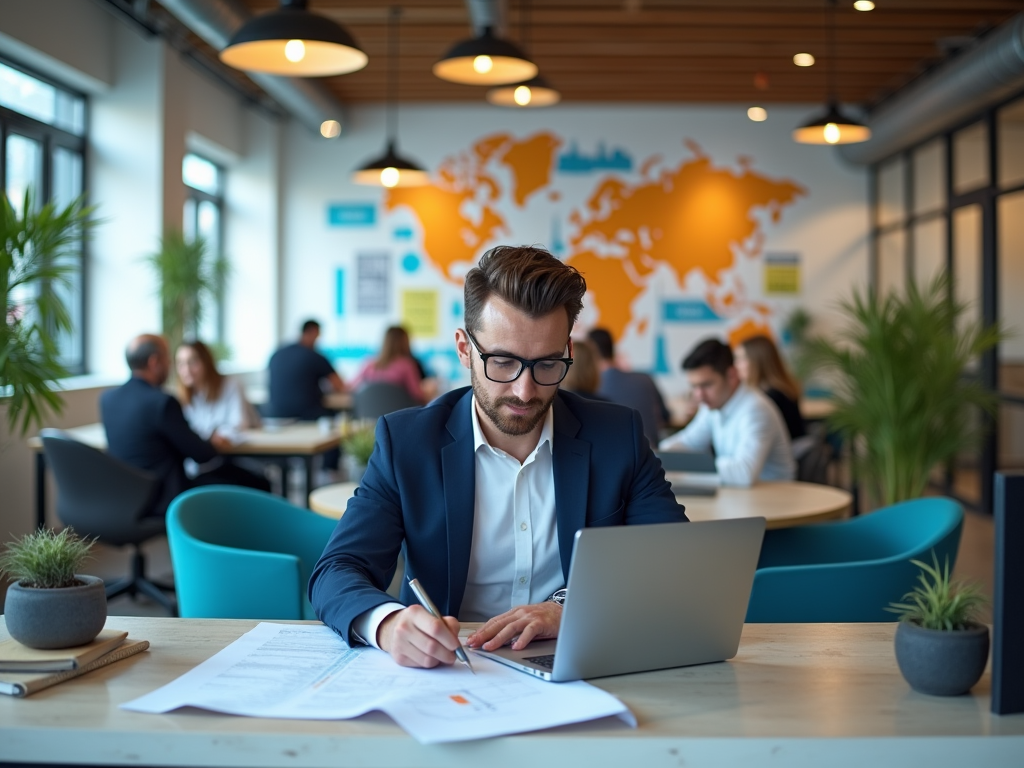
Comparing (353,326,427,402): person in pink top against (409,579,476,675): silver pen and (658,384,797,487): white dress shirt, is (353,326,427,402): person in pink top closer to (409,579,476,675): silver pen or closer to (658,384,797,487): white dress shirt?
(658,384,797,487): white dress shirt

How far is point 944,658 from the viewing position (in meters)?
1.45

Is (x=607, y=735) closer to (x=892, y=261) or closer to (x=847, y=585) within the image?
(x=847, y=585)

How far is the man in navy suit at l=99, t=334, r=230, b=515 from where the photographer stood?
195 inches

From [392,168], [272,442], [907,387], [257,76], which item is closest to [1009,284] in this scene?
[907,387]

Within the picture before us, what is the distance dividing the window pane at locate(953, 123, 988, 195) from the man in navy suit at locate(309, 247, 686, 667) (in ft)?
23.8

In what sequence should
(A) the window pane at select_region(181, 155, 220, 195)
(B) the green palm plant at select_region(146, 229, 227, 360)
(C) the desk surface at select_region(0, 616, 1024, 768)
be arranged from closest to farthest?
(C) the desk surface at select_region(0, 616, 1024, 768) → (B) the green palm plant at select_region(146, 229, 227, 360) → (A) the window pane at select_region(181, 155, 220, 195)

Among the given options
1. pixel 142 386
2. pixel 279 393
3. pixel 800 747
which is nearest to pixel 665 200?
pixel 279 393

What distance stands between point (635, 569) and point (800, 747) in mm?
319

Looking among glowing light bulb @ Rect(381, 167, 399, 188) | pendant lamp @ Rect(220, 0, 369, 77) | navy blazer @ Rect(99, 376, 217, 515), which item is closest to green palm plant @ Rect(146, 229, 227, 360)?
glowing light bulb @ Rect(381, 167, 399, 188)

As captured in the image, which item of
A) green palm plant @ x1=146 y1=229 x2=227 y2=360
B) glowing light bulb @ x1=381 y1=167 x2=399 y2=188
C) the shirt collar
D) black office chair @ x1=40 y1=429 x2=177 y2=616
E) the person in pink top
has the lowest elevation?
black office chair @ x1=40 y1=429 x2=177 y2=616

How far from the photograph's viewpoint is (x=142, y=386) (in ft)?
16.5

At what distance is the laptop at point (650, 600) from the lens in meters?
1.46

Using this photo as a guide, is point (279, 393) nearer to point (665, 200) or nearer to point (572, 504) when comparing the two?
point (665, 200)

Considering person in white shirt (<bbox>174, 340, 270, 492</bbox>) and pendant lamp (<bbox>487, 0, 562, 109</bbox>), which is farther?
pendant lamp (<bbox>487, 0, 562, 109</bbox>)
